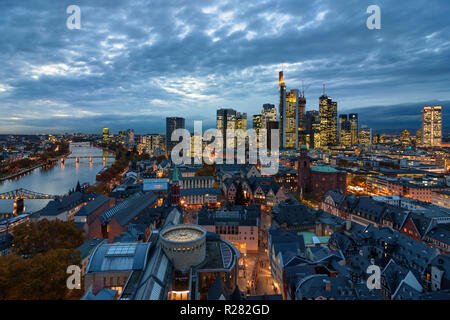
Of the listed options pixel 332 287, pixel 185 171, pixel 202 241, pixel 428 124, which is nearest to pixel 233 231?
pixel 202 241

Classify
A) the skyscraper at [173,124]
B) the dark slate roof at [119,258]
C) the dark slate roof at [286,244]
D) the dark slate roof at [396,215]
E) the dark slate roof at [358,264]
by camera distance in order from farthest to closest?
the skyscraper at [173,124], the dark slate roof at [396,215], the dark slate roof at [286,244], the dark slate roof at [358,264], the dark slate roof at [119,258]

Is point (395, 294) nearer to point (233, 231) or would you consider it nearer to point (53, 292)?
point (233, 231)

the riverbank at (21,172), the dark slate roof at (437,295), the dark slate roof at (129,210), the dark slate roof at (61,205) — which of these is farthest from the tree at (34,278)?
the riverbank at (21,172)

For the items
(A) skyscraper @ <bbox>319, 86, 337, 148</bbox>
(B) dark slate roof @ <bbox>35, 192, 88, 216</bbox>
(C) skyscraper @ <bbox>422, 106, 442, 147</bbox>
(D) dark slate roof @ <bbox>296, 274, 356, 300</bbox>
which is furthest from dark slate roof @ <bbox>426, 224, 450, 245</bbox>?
(A) skyscraper @ <bbox>319, 86, 337, 148</bbox>

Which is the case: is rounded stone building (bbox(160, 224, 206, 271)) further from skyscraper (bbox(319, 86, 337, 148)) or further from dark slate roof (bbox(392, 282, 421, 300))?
skyscraper (bbox(319, 86, 337, 148))
